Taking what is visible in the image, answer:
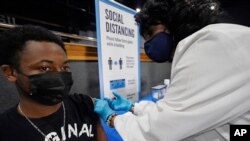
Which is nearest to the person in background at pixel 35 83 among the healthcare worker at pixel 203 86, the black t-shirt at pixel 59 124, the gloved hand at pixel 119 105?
the black t-shirt at pixel 59 124

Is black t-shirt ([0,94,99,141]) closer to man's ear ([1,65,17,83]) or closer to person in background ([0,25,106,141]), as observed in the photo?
person in background ([0,25,106,141])

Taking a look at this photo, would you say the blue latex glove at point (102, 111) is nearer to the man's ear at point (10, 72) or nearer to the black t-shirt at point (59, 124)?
Result: the black t-shirt at point (59, 124)

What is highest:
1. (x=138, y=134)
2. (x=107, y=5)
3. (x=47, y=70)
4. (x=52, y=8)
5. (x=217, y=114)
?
(x=52, y=8)

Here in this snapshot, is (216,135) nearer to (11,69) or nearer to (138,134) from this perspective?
(138,134)

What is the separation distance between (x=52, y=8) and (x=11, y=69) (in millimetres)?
2983

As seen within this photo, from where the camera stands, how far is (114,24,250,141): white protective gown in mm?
650

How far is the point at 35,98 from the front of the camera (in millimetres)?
735

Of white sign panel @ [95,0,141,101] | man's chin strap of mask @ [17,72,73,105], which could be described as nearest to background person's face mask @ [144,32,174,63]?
white sign panel @ [95,0,141,101]

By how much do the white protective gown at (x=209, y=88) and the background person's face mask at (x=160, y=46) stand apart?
8.0 inches

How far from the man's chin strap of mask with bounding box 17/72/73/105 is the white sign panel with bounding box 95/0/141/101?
0.53 metres

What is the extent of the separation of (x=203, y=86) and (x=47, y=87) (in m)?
0.58

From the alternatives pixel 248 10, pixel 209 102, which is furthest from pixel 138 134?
pixel 248 10

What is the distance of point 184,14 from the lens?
2.68ft

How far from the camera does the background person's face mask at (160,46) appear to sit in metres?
0.93
